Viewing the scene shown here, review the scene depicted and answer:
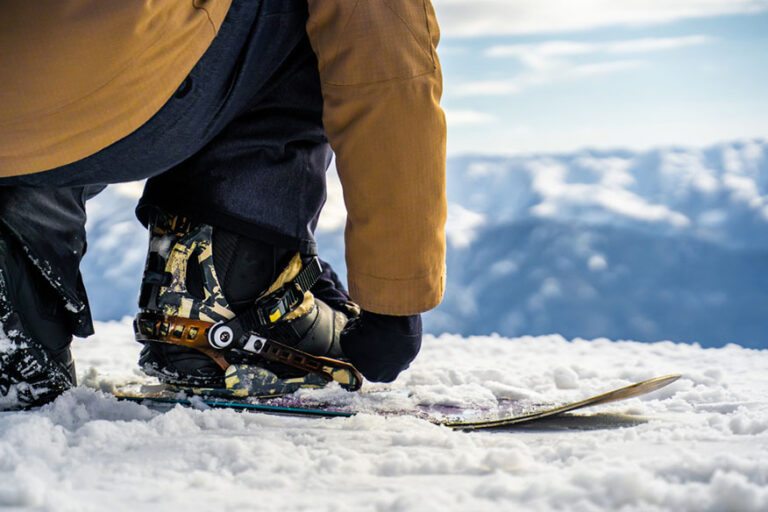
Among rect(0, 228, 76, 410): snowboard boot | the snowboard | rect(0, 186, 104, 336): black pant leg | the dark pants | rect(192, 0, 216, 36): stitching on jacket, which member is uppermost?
rect(192, 0, 216, 36): stitching on jacket

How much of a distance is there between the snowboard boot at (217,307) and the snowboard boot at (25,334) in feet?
0.54

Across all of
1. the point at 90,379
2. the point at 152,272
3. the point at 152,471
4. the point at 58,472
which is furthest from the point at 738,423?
the point at 90,379

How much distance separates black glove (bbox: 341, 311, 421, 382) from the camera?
3.81 feet

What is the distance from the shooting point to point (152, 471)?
0.77 meters


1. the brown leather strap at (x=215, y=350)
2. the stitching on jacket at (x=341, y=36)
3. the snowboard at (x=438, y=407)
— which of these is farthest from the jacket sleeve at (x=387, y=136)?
the brown leather strap at (x=215, y=350)

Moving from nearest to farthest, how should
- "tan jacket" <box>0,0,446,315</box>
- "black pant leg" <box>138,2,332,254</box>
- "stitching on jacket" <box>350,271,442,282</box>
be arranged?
"tan jacket" <box>0,0,446,315</box> < "stitching on jacket" <box>350,271,442,282</box> < "black pant leg" <box>138,2,332,254</box>

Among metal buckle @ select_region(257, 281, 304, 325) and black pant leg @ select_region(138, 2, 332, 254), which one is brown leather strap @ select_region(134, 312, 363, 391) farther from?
black pant leg @ select_region(138, 2, 332, 254)

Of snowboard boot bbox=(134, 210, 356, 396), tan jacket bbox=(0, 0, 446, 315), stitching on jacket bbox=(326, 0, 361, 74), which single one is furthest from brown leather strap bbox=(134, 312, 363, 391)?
stitching on jacket bbox=(326, 0, 361, 74)

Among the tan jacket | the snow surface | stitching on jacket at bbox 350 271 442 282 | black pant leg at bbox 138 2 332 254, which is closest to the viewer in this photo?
the snow surface

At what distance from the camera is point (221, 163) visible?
126cm

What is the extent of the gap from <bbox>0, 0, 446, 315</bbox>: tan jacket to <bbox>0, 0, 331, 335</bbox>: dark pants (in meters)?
0.06

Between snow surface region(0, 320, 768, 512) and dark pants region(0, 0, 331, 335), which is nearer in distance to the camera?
snow surface region(0, 320, 768, 512)

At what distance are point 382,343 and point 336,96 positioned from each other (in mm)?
414

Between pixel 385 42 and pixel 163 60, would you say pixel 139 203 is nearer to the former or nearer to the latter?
pixel 163 60
